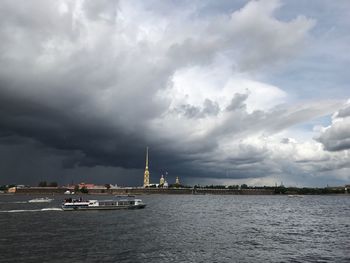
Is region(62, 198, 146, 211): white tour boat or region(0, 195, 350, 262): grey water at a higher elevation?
region(62, 198, 146, 211): white tour boat

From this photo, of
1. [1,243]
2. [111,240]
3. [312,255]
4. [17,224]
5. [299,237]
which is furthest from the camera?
[17,224]

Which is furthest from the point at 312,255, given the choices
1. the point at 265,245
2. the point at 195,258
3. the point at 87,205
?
the point at 87,205

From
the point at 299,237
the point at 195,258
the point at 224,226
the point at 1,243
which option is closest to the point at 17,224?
the point at 1,243

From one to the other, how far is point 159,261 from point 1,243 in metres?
21.1

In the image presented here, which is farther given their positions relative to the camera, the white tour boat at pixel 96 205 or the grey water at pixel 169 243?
the white tour boat at pixel 96 205

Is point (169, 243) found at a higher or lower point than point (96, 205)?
lower

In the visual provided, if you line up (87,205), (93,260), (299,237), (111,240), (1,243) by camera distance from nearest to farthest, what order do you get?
(93,260) → (1,243) → (111,240) → (299,237) → (87,205)

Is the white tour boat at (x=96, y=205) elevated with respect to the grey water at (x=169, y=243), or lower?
elevated

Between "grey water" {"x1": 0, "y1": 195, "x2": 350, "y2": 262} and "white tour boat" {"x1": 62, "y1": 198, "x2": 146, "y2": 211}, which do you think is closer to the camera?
"grey water" {"x1": 0, "y1": 195, "x2": 350, "y2": 262}

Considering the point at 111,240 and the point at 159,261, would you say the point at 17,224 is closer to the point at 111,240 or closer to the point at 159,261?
the point at 111,240

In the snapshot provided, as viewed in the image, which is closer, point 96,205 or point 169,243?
point 169,243

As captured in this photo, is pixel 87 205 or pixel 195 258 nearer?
pixel 195 258

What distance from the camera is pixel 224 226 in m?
72.1

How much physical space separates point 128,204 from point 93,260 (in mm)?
82113
